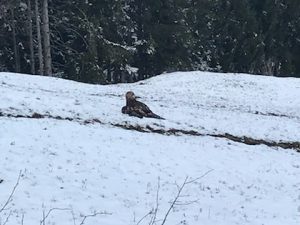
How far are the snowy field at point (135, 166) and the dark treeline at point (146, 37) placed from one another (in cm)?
1373

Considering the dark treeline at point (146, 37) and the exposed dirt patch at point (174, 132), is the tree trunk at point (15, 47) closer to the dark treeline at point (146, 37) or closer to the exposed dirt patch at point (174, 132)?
the dark treeline at point (146, 37)

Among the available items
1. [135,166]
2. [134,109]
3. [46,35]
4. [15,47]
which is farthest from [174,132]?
[15,47]

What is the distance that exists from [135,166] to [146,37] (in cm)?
3233

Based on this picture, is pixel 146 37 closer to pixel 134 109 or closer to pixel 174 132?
pixel 134 109

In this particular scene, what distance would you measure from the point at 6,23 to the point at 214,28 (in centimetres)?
1952

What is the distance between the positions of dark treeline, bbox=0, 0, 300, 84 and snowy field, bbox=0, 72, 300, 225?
45.1 ft

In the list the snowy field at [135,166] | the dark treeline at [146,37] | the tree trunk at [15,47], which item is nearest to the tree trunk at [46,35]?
the dark treeline at [146,37]

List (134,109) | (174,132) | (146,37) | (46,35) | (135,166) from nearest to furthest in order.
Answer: (135,166) → (174,132) → (134,109) → (46,35) → (146,37)

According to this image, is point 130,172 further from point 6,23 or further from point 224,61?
point 224,61

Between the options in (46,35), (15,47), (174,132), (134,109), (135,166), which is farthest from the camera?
(15,47)

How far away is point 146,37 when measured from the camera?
44.6 metres

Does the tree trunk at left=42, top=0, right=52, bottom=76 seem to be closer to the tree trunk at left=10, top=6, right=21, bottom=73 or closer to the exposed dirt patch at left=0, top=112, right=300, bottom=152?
the tree trunk at left=10, top=6, right=21, bottom=73

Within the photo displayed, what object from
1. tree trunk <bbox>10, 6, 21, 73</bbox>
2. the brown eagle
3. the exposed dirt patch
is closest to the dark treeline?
tree trunk <bbox>10, 6, 21, 73</bbox>

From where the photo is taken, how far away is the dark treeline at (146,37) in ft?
123
